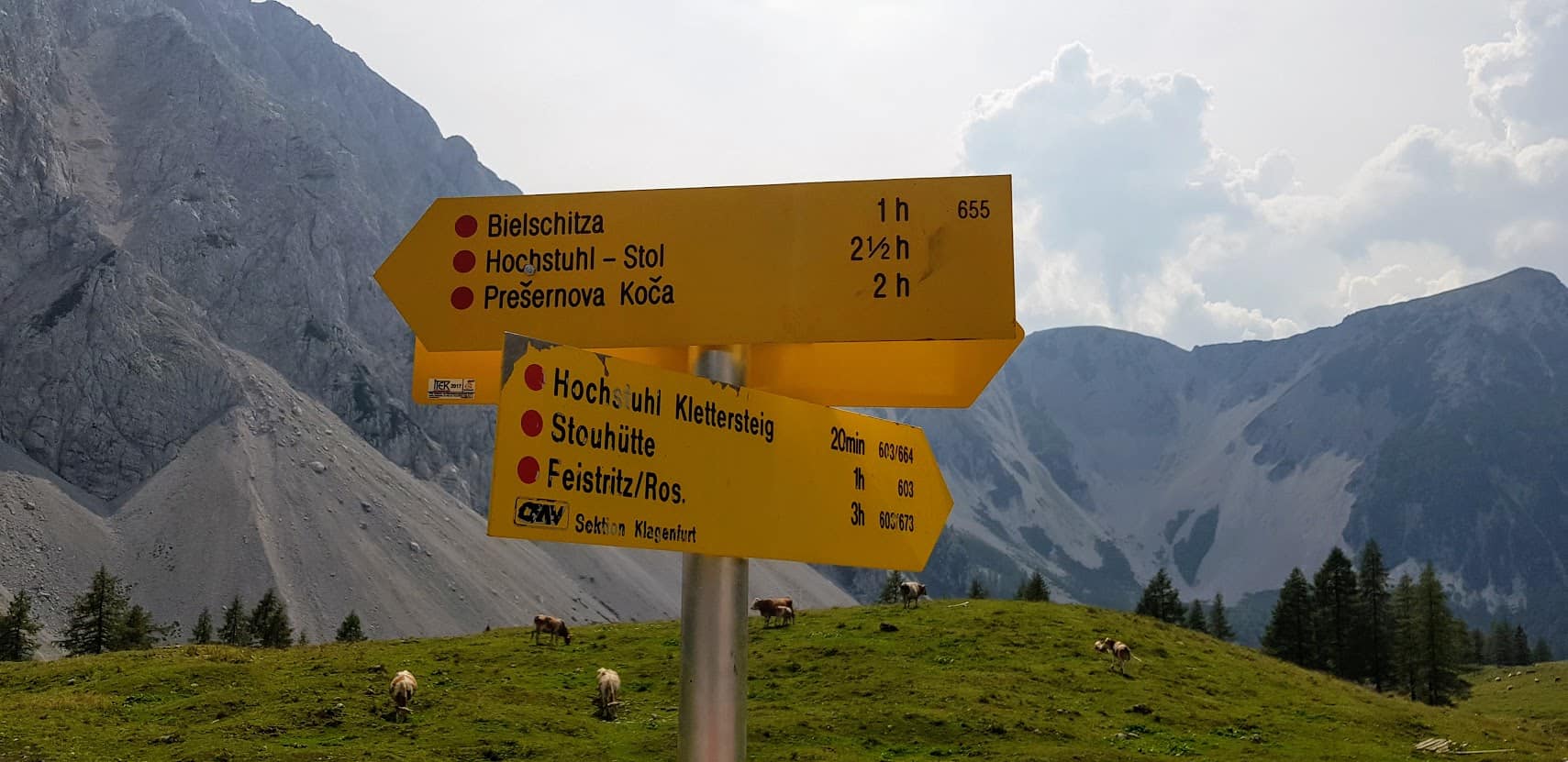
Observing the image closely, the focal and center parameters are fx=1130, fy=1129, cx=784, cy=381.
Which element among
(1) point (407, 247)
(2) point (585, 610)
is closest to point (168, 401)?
(2) point (585, 610)

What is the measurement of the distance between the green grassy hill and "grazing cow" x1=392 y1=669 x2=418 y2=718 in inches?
19.5

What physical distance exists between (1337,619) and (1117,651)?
5997 cm

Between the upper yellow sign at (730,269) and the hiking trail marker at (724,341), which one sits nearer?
the hiking trail marker at (724,341)

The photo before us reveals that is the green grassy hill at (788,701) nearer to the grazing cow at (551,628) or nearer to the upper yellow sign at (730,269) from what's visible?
the grazing cow at (551,628)

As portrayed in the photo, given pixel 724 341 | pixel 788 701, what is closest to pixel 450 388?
pixel 724 341

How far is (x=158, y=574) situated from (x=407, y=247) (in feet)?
571

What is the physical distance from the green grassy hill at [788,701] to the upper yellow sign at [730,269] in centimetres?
2723

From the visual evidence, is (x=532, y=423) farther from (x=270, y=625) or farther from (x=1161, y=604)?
(x=1161, y=604)

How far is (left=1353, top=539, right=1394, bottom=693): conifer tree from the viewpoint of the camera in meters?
90.2

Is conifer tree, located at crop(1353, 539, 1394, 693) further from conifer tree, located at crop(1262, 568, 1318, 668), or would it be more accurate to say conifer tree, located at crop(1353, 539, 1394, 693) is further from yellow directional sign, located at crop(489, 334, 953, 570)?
yellow directional sign, located at crop(489, 334, 953, 570)

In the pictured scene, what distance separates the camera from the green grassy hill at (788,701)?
3203cm

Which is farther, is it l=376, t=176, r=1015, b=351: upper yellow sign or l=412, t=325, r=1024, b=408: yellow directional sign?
l=412, t=325, r=1024, b=408: yellow directional sign

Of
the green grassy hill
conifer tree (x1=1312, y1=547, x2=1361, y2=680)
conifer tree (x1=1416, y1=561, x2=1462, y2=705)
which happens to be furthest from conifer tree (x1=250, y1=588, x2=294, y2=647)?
conifer tree (x1=1416, y1=561, x2=1462, y2=705)

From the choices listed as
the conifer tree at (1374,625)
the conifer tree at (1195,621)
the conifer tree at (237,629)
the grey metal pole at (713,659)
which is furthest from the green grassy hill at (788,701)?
the conifer tree at (1195,621)
